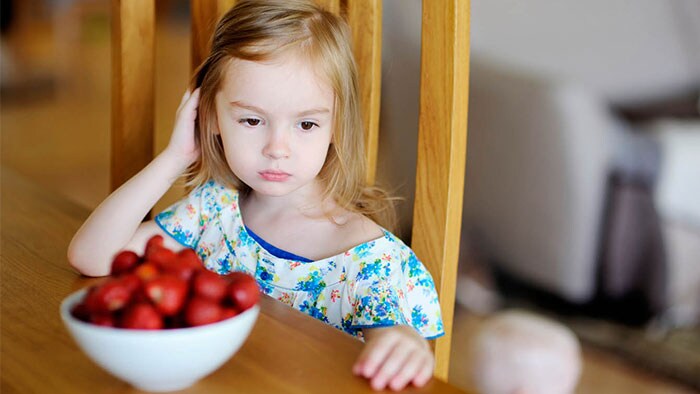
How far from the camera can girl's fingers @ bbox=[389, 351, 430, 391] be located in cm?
74

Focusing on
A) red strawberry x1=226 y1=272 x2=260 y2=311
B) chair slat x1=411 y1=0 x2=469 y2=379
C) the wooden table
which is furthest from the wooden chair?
red strawberry x1=226 y1=272 x2=260 y2=311

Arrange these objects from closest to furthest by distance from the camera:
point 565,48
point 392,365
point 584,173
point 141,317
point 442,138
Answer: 1. point 141,317
2. point 392,365
3. point 442,138
4. point 584,173
5. point 565,48

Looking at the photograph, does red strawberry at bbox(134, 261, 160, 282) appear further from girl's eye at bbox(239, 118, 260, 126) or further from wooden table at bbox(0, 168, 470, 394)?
girl's eye at bbox(239, 118, 260, 126)

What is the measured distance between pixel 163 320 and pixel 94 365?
0.14 meters

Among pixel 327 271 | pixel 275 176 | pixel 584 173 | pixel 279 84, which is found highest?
pixel 279 84

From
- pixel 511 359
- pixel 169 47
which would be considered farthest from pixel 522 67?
pixel 169 47

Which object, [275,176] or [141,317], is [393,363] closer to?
[141,317]

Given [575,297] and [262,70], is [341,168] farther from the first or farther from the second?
[575,297]

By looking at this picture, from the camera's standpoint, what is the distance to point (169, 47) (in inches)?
211

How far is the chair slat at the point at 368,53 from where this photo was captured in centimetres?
110

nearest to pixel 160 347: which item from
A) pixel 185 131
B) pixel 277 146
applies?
pixel 277 146

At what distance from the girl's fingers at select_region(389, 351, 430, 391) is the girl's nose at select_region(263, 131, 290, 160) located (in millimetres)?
330

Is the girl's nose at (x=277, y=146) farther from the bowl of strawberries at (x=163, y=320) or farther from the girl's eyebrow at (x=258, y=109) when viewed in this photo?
the bowl of strawberries at (x=163, y=320)

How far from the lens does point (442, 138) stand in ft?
3.20
